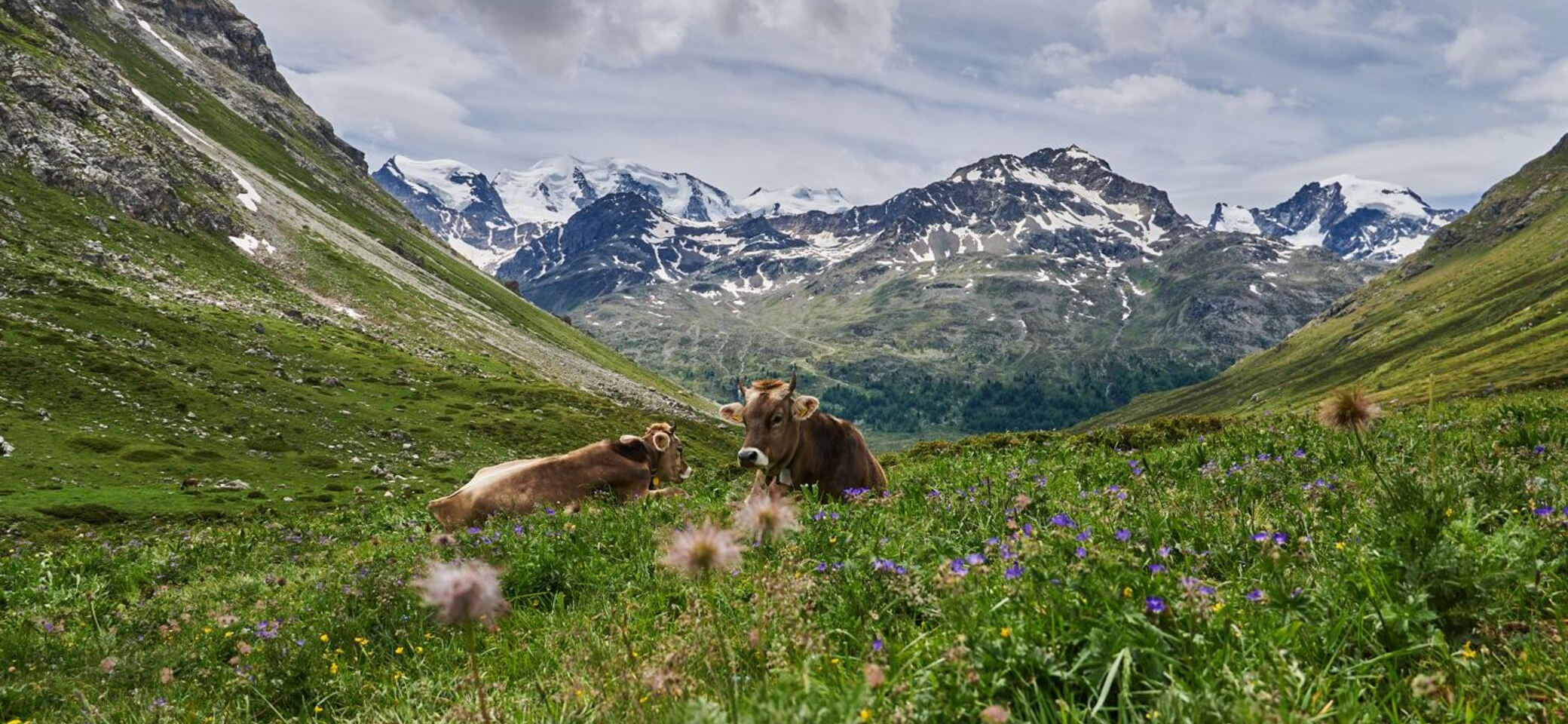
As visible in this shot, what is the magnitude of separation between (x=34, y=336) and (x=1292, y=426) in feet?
306

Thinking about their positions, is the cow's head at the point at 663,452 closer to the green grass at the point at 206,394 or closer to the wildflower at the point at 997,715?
the wildflower at the point at 997,715

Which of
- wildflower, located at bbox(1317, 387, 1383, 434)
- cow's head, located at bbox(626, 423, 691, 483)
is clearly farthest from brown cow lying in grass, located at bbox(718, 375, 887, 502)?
wildflower, located at bbox(1317, 387, 1383, 434)

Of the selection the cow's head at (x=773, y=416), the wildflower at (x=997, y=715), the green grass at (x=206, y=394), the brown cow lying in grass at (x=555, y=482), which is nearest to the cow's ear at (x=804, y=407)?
the cow's head at (x=773, y=416)

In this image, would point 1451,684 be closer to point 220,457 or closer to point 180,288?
point 220,457

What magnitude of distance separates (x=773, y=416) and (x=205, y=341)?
98839mm

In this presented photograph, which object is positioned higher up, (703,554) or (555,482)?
(703,554)

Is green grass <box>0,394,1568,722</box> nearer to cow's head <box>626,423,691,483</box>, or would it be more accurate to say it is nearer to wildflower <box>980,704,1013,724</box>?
wildflower <box>980,704,1013,724</box>

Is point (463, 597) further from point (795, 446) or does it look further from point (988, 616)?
point (795, 446)

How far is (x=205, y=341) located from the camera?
85.2 meters

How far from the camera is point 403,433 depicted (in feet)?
259

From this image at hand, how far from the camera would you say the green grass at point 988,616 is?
310 cm

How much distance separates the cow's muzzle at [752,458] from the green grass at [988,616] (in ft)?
4.55

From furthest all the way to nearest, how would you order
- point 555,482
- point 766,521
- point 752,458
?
point 555,482, point 752,458, point 766,521

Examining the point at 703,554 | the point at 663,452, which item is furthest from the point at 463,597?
the point at 663,452
